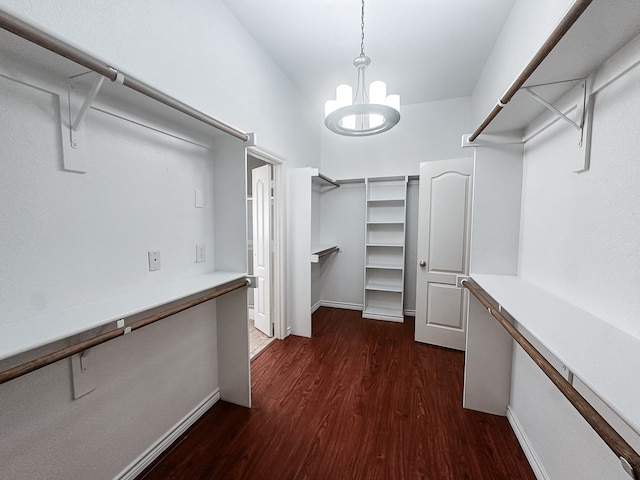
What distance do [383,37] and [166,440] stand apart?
3.41 meters

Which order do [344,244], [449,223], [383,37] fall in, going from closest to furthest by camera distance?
[383,37]
[449,223]
[344,244]

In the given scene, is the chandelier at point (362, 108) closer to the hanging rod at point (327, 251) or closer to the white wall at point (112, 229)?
the white wall at point (112, 229)

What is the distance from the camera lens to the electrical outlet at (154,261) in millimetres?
1441

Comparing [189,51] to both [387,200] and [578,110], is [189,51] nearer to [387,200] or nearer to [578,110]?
[578,110]

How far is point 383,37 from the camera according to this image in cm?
227

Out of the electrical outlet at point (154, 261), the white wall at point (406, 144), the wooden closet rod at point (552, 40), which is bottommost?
the electrical outlet at point (154, 261)

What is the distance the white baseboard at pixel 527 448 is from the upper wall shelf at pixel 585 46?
1883 millimetres

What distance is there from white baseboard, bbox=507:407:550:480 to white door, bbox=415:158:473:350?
3.62 ft

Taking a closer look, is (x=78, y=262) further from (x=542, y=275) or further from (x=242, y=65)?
(x=542, y=275)

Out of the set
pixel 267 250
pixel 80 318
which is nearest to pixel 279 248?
pixel 267 250

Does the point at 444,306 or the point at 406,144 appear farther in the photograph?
the point at 406,144

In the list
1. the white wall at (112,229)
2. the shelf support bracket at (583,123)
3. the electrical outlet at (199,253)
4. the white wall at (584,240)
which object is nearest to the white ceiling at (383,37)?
the white wall at (112,229)

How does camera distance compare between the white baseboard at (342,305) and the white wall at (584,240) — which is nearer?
the white wall at (584,240)

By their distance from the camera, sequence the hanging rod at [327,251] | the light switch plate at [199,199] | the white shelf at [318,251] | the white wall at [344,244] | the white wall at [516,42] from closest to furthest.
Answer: the white wall at [516,42]
the light switch plate at [199,199]
the white shelf at [318,251]
the hanging rod at [327,251]
the white wall at [344,244]
